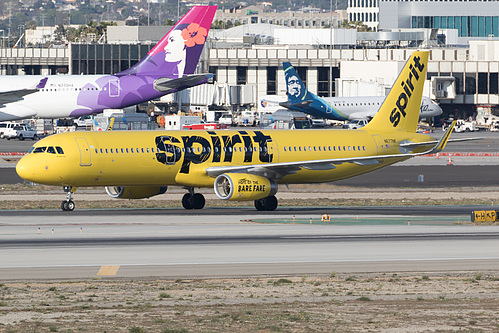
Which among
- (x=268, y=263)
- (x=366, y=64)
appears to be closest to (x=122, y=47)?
(x=366, y=64)

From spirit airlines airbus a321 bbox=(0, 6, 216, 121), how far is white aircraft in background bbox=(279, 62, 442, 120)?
32.8 m

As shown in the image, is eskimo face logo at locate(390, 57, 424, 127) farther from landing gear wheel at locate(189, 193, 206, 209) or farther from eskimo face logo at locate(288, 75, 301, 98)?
eskimo face logo at locate(288, 75, 301, 98)

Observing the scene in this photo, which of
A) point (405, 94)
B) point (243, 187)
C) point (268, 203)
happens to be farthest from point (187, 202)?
point (405, 94)

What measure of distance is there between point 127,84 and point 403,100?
44012 millimetres

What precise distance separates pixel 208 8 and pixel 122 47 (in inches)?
2582

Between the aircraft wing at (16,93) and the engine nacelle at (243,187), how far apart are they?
5134cm

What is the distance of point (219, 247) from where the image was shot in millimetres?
35812

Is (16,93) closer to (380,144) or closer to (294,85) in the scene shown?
(294,85)

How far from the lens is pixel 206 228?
1649 inches

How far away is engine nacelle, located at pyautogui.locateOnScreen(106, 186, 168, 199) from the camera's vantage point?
2016 inches

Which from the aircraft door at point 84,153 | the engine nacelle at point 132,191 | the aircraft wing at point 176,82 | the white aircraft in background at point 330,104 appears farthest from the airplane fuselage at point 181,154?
the white aircraft in background at point 330,104

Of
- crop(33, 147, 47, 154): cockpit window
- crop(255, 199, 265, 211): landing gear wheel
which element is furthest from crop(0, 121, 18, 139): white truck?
crop(255, 199, 265, 211): landing gear wheel

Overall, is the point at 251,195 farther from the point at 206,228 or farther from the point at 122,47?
the point at 122,47

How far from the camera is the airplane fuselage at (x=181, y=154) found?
4775 cm
